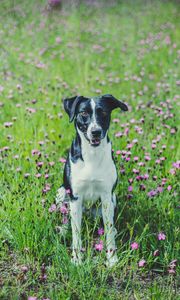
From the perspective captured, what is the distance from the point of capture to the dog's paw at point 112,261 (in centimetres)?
341

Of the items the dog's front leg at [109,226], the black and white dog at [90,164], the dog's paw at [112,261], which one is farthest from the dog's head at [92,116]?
the dog's paw at [112,261]

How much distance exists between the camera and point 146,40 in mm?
8922

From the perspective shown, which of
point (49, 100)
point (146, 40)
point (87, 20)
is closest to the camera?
point (49, 100)

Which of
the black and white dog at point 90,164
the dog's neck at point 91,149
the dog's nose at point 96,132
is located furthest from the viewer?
the dog's neck at point 91,149

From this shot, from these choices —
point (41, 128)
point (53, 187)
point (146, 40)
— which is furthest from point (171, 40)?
point (53, 187)

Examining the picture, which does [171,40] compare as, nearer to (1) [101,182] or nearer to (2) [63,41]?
(2) [63,41]

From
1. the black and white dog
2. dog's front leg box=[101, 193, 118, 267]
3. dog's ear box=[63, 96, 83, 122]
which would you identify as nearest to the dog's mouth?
the black and white dog

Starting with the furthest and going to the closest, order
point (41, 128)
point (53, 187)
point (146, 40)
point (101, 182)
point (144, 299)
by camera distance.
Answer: point (146, 40), point (41, 128), point (53, 187), point (101, 182), point (144, 299)

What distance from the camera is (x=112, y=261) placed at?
11.4ft

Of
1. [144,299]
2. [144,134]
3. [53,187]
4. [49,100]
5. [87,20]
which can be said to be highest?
[87,20]

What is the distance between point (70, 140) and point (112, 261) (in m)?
2.07

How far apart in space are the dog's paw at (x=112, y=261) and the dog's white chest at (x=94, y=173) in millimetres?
493

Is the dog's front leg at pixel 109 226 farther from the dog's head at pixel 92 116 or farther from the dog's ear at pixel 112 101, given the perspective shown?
the dog's ear at pixel 112 101

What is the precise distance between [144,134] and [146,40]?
4.10m
